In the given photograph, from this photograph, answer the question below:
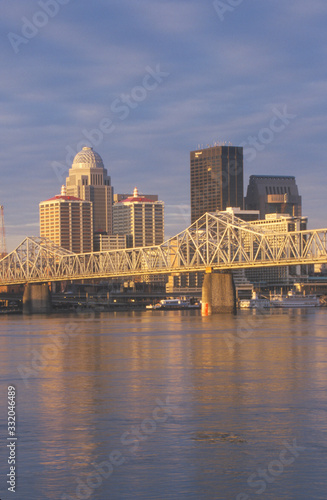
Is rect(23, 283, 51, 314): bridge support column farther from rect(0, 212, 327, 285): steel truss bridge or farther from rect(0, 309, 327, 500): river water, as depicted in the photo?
rect(0, 309, 327, 500): river water

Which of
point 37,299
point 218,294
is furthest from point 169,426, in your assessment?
point 37,299

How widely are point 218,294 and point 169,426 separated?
374 ft

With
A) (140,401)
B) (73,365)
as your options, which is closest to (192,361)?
(73,365)

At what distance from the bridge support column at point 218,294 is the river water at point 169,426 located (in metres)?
87.0

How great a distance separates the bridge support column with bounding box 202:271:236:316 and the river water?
87.0 m

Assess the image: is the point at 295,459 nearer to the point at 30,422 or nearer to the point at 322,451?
the point at 322,451

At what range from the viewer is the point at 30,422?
1188 inches

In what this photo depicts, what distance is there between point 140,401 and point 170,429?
19.8 ft

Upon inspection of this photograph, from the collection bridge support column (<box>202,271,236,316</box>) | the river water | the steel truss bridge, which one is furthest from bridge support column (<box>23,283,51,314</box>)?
the river water

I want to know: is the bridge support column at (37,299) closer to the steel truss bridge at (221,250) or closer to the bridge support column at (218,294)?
the steel truss bridge at (221,250)

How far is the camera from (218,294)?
14275 cm

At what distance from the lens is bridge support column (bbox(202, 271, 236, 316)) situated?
142000mm

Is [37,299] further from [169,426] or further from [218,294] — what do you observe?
[169,426]

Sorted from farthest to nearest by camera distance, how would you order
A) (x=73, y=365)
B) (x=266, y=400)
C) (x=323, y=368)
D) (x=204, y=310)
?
1. (x=204, y=310)
2. (x=73, y=365)
3. (x=323, y=368)
4. (x=266, y=400)
